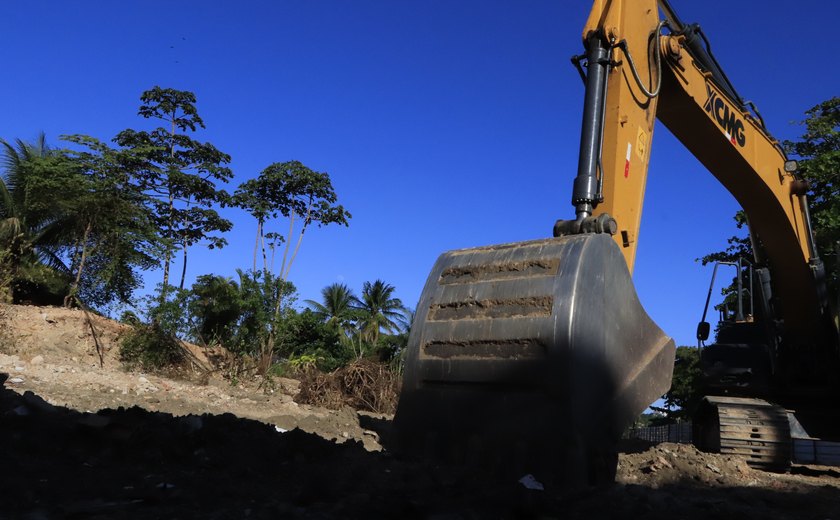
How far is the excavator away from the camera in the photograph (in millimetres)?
3318

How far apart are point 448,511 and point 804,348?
660 centimetres

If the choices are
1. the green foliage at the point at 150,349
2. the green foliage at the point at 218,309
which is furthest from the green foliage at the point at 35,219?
the green foliage at the point at 150,349

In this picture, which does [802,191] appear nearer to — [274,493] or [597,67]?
[597,67]

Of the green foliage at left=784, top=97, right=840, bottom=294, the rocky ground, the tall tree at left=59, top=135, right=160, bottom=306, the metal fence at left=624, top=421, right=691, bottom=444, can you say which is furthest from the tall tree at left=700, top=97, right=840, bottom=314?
the tall tree at left=59, top=135, right=160, bottom=306

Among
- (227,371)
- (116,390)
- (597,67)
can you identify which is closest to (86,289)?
(227,371)

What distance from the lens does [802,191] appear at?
7.28 metres

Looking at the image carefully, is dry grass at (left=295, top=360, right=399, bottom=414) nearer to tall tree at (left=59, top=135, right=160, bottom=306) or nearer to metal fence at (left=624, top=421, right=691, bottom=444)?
tall tree at (left=59, top=135, right=160, bottom=306)

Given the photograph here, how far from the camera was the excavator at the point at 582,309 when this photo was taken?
3.32m

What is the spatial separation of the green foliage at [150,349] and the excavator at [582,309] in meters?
9.42

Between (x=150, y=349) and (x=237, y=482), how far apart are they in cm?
978

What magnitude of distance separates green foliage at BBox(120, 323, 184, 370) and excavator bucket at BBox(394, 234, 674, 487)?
9.50 meters

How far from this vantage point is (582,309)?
343 centimetres

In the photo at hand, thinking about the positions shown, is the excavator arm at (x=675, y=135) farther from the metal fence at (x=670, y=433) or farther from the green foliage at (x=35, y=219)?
the green foliage at (x=35, y=219)

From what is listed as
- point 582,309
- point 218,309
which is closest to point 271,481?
point 582,309
